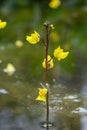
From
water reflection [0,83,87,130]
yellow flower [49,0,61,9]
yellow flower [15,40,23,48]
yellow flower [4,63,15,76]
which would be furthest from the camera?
yellow flower [49,0,61,9]

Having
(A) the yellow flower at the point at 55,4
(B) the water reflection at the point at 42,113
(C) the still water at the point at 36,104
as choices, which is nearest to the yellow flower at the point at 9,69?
(C) the still water at the point at 36,104

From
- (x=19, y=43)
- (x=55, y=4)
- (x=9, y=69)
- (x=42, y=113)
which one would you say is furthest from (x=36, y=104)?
(x=55, y=4)

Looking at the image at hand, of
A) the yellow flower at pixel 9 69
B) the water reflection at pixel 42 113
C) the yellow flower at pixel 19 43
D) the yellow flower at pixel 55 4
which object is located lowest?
the water reflection at pixel 42 113


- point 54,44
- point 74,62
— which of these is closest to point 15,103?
point 74,62

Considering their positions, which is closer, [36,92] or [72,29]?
[36,92]

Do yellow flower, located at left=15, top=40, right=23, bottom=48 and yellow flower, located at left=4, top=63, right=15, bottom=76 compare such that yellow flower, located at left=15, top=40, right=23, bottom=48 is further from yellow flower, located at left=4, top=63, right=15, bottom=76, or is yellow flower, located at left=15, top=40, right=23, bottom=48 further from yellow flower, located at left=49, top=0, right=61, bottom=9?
yellow flower, located at left=49, top=0, right=61, bottom=9

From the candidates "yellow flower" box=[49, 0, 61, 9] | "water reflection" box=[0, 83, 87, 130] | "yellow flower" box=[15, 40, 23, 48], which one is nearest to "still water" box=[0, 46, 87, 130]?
"water reflection" box=[0, 83, 87, 130]

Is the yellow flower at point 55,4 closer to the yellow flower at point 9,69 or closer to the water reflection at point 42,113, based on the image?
the yellow flower at point 9,69

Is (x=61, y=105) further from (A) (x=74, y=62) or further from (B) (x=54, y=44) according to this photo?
(B) (x=54, y=44)
